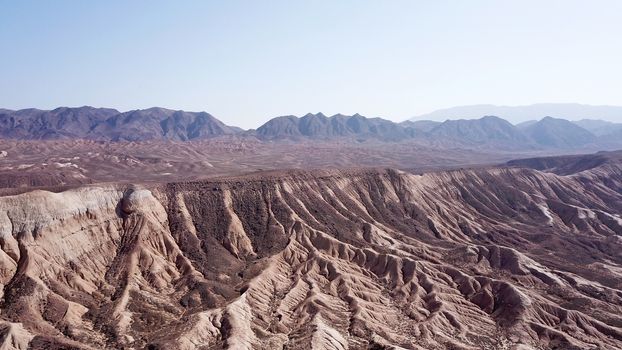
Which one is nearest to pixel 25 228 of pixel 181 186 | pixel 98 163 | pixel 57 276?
pixel 57 276

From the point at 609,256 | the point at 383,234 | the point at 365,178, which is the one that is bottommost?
the point at 609,256

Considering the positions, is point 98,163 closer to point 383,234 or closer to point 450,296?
point 383,234

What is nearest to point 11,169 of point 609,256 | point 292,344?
point 292,344

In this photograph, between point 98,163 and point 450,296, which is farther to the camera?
point 98,163

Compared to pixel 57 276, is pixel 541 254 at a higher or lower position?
lower

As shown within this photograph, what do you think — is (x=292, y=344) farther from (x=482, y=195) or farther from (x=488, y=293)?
(x=482, y=195)

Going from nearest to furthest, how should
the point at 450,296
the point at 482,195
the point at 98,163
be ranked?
the point at 450,296 → the point at 482,195 → the point at 98,163

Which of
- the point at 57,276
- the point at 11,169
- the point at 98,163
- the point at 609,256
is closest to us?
the point at 57,276
